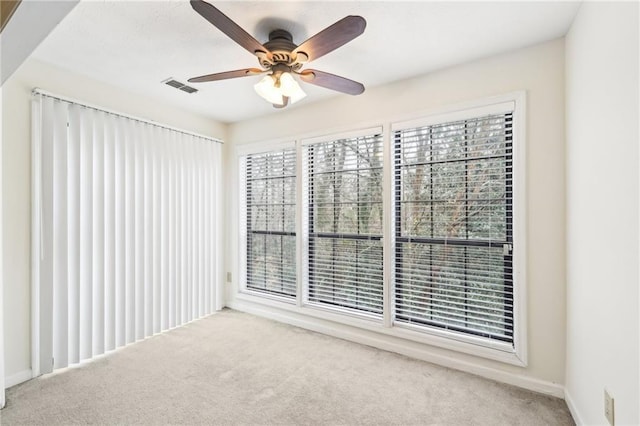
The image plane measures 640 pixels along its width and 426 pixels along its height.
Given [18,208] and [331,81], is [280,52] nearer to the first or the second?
[331,81]

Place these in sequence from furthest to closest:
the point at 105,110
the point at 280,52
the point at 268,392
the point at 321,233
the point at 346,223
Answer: the point at 321,233
the point at 346,223
the point at 105,110
the point at 268,392
the point at 280,52

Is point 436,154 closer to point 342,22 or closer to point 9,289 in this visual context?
point 342,22

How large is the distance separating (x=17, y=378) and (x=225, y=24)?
2.90 m

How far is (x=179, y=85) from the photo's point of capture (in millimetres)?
2848

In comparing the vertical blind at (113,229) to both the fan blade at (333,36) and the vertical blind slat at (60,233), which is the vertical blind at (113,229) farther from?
the fan blade at (333,36)

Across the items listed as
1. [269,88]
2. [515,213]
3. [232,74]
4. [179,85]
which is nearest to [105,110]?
[179,85]

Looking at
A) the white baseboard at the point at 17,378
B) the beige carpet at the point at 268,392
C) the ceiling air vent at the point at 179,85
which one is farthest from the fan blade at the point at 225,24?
the white baseboard at the point at 17,378

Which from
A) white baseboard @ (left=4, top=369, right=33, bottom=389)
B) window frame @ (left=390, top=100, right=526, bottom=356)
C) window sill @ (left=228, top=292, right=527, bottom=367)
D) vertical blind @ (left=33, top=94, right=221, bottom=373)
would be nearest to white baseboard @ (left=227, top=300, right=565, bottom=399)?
window sill @ (left=228, top=292, right=527, bottom=367)

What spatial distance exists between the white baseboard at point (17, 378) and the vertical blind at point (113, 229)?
0.39 ft

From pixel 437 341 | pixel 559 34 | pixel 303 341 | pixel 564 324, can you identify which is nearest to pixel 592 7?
pixel 559 34

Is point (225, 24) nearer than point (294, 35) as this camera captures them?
Yes

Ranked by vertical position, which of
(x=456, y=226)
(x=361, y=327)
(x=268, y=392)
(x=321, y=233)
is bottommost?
(x=268, y=392)

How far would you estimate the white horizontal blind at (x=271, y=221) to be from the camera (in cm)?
358

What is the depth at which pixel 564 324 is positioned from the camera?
207 centimetres
